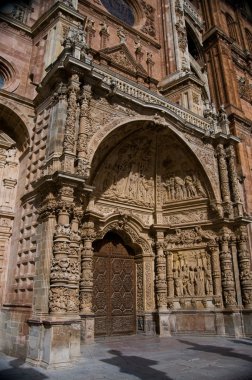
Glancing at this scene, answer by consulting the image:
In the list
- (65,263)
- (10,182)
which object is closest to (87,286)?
(65,263)

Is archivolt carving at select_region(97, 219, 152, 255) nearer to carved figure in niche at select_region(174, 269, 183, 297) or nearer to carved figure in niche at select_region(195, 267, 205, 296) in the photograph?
carved figure in niche at select_region(174, 269, 183, 297)

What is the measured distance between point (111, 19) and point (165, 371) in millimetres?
16632

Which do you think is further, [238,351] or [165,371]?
[238,351]

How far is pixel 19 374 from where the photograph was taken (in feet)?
19.9

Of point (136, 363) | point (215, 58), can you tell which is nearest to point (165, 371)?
point (136, 363)

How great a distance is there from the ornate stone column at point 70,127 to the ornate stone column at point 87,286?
280 cm

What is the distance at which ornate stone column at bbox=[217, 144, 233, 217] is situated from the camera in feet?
40.6

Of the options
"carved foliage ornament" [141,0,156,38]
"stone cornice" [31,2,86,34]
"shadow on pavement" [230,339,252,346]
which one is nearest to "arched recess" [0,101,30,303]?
"stone cornice" [31,2,86,34]

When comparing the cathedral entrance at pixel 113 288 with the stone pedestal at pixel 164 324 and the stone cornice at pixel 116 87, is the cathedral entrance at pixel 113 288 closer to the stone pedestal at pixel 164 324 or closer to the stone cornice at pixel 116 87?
the stone pedestal at pixel 164 324

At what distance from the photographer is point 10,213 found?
10383 mm

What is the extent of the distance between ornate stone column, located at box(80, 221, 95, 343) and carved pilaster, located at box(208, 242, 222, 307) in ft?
15.5

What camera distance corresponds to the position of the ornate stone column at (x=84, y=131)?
8.62m

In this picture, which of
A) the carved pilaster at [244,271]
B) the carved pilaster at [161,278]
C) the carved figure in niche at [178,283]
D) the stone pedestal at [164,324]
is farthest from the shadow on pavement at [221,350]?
the carved pilaster at [244,271]

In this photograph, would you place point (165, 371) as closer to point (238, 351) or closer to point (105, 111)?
point (238, 351)
